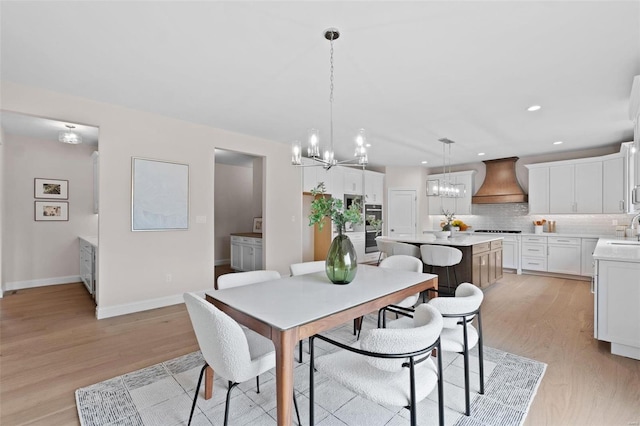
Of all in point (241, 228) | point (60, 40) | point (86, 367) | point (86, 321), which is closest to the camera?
point (60, 40)

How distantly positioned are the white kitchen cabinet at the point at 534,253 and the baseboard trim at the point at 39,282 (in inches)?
334

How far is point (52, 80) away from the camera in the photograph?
2.84 meters

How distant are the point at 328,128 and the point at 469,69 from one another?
215cm

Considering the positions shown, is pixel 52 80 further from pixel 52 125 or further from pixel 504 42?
pixel 504 42

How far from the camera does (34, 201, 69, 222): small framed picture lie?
491cm

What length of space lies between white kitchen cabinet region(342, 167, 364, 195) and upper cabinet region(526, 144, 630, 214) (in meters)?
3.50

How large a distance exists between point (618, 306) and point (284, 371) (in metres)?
3.01

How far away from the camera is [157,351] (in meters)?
2.62

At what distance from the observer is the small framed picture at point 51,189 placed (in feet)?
16.0

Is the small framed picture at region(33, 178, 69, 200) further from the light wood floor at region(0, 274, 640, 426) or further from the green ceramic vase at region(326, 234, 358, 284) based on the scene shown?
the green ceramic vase at region(326, 234, 358, 284)

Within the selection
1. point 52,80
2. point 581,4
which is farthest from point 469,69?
point 52,80

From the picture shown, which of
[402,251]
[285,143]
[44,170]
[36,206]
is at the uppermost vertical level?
[285,143]

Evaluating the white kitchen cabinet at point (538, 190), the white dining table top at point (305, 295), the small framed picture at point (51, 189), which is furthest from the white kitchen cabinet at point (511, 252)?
the small framed picture at point (51, 189)

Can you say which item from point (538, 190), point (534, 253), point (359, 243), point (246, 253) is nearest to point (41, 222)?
point (246, 253)
